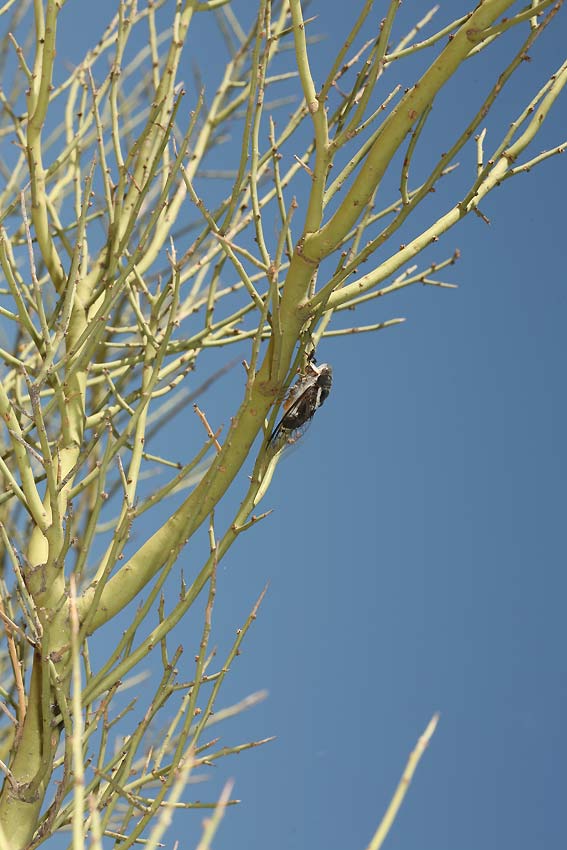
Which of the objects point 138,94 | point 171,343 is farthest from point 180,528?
point 138,94

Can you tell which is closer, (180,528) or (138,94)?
(180,528)

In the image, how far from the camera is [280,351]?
1.17m

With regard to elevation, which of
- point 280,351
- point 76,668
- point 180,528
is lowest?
point 76,668

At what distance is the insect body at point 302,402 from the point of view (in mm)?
1221

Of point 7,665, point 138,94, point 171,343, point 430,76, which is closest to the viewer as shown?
point 430,76

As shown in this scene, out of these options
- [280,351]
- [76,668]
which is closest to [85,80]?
[280,351]

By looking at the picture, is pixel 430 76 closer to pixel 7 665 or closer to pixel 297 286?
pixel 297 286

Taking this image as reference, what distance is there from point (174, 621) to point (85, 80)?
3.47ft

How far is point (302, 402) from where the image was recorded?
4.06ft

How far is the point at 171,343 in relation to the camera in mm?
1518

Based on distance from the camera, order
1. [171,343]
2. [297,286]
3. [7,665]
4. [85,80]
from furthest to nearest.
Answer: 1. [7,665]
2. [85,80]
3. [171,343]
4. [297,286]

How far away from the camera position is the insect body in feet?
4.00

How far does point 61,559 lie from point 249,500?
10.0 inches

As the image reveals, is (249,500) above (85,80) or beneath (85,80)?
beneath
